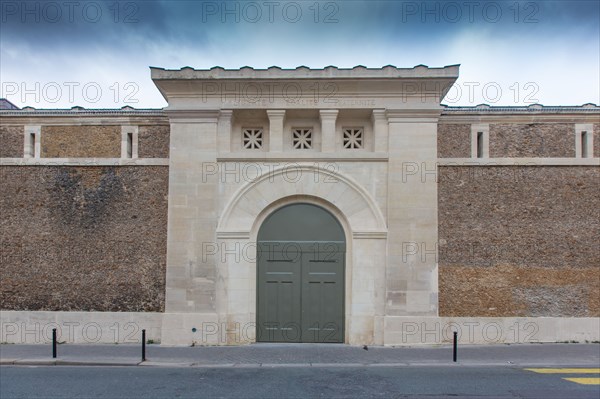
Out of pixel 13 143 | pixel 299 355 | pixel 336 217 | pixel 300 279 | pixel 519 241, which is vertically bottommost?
pixel 299 355

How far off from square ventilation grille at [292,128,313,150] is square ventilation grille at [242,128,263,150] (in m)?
0.97

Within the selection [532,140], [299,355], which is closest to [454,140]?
[532,140]

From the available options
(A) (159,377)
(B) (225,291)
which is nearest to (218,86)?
(B) (225,291)

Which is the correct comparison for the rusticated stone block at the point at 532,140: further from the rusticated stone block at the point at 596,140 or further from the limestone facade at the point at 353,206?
the rusticated stone block at the point at 596,140

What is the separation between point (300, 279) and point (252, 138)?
4189 mm

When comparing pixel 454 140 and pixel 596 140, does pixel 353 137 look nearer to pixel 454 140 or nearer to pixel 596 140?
pixel 454 140

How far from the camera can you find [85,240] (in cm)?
1328

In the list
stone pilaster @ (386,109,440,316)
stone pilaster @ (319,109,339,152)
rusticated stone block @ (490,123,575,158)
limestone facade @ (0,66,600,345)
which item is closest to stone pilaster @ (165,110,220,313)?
limestone facade @ (0,66,600,345)

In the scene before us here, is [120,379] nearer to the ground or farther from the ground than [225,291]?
nearer to the ground

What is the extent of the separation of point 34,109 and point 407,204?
36.8 ft

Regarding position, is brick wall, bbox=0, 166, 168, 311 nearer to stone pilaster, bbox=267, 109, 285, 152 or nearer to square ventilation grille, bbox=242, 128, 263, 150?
square ventilation grille, bbox=242, 128, 263, 150

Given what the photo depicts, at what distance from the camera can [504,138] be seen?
43.8 ft

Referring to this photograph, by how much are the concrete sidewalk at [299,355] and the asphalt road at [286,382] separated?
343 millimetres

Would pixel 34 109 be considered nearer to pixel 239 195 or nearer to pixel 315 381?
pixel 239 195
